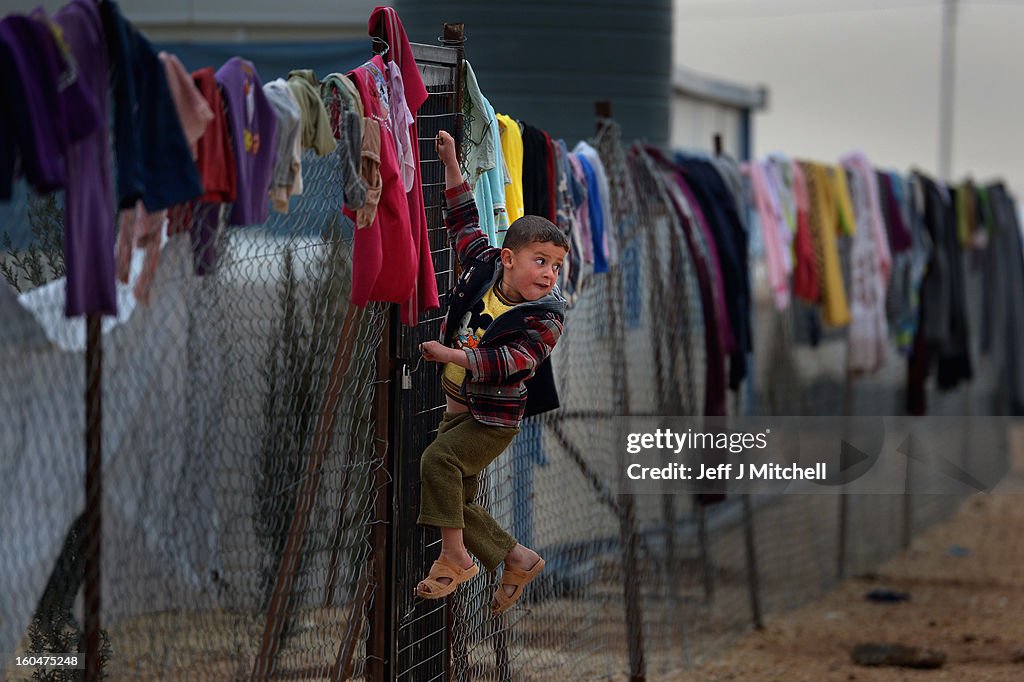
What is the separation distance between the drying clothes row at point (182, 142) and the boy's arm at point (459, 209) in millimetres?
114

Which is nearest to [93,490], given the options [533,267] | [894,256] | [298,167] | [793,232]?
[298,167]

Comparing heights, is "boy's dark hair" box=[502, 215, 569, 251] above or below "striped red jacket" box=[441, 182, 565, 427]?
above

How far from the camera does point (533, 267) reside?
387cm

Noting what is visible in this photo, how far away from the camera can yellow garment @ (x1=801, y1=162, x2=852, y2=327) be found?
335 inches

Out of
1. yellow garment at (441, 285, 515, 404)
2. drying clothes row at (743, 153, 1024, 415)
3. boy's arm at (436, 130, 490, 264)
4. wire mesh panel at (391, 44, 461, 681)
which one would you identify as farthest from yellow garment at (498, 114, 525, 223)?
drying clothes row at (743, 153, 1024, 415)

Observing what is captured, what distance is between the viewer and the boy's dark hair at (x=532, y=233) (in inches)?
152

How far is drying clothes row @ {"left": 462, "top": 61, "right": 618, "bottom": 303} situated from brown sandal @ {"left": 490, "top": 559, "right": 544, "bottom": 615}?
1.04m

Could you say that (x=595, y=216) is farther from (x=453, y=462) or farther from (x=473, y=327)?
(x=453, y=462)

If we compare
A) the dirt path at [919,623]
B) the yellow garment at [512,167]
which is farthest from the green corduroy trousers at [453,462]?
the dirt path at [919,623]

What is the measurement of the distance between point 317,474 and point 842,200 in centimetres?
Result: 525

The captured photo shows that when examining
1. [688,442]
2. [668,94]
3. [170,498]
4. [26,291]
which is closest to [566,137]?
[668,94]

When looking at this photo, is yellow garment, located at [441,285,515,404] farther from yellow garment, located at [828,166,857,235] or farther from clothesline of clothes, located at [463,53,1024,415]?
yellow garment, located at [828,166,857,235]

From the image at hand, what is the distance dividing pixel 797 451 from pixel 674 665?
216 cm

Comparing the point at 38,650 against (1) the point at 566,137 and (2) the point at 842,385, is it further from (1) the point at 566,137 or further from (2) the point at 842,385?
(2) the point at 842,385
